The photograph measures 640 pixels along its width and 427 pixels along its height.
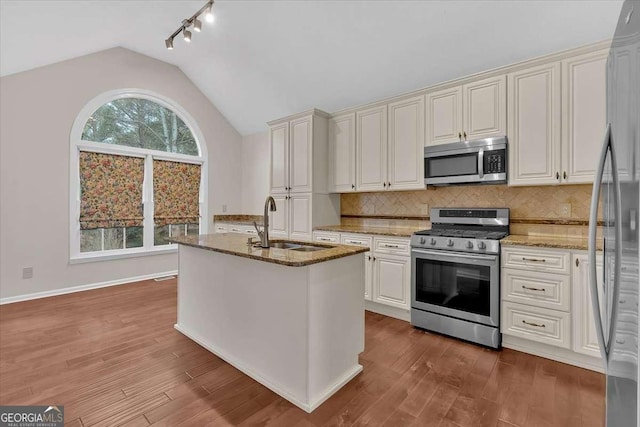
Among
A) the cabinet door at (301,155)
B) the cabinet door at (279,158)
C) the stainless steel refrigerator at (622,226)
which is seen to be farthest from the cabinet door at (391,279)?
the stainless steel refrigerator at (622,226)

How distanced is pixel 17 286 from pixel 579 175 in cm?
620

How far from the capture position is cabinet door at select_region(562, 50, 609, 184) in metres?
2.33

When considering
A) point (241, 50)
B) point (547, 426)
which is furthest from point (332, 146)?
point (547, 426)

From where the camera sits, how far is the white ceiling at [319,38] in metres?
2.61

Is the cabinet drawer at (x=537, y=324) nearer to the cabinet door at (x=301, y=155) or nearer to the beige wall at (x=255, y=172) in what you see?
the cabinet door at (x=301, y=155)

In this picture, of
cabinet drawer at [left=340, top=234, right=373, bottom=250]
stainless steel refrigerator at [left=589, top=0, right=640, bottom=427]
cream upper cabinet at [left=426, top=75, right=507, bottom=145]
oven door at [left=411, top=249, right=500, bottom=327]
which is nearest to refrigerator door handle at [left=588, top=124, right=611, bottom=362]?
stainless steel refrigerator at [left=589, top=0, right=640, bottom=427]

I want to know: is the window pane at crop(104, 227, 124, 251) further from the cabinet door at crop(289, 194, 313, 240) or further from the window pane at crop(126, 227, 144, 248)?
the cabinet door at crop(289, 194, 313, 240)

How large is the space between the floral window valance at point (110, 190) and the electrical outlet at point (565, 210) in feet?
A: 18.3

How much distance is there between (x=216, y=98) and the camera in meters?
5.52

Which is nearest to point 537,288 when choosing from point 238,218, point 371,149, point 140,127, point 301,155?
point 371,149

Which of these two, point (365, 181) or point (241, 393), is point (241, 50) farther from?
point (241, 393)

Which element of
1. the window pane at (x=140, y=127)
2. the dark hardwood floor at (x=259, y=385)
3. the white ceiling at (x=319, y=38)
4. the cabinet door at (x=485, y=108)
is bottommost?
the dark hardwood floor at (x=259, y=385)

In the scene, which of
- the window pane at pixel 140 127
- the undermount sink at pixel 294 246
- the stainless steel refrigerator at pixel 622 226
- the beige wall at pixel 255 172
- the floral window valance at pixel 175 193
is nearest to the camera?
the stainless steel refrigerator at pixel 622 226

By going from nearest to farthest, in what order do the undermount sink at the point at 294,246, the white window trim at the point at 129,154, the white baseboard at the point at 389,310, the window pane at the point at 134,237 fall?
1. the undermount sink at the point at 294,246
2. the white baseboard at the point at 389,310
3. the white window trim at the point at 129,154
4. the window pane at the point at 134,237
